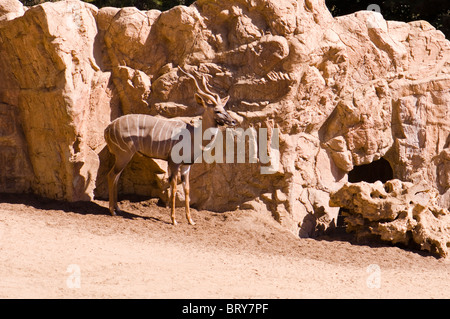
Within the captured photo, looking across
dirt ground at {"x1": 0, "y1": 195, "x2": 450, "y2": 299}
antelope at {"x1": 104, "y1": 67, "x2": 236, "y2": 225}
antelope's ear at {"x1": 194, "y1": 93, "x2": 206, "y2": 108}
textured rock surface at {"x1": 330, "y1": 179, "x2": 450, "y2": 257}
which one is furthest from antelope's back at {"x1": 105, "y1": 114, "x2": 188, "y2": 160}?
textured rock surface at {"x1": 330, "y1": 179, "x2": 450, "y2": 257}

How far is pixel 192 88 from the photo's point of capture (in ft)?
34.6

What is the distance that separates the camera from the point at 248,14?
10.4 m

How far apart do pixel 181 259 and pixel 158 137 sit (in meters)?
2.13

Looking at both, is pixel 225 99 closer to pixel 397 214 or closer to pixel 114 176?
pixel 114 176

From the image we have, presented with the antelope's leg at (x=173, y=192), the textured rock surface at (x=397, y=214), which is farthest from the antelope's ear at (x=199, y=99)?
the textured rock surface at (x=397, y=214)

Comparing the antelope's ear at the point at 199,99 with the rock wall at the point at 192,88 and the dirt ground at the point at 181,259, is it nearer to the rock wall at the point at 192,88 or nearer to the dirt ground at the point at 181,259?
the rock wall at the point at 192,88

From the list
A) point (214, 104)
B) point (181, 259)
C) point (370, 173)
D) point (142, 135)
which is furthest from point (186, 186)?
point (370, 173)

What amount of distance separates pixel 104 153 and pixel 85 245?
2284 millimetres

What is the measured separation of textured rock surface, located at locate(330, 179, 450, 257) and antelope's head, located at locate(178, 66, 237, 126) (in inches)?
78.3

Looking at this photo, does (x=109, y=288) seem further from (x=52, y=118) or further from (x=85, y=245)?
(x=52, y=118)

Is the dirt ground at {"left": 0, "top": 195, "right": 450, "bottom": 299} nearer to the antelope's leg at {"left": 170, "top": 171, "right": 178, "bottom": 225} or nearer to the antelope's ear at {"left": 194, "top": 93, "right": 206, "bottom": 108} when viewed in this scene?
the antelope's leg at {"left": 170, "top": 171, "right": 178, "bottom": 225}

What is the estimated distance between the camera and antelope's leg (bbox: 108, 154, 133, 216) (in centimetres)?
1003

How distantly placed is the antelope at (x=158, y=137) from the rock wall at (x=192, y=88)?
0.52 meters

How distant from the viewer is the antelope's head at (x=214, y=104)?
983cm
